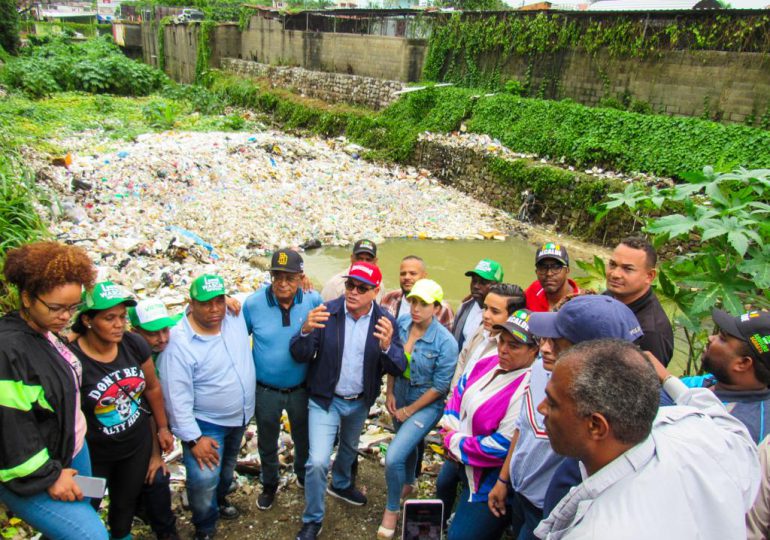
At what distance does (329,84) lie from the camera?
64.1 feet

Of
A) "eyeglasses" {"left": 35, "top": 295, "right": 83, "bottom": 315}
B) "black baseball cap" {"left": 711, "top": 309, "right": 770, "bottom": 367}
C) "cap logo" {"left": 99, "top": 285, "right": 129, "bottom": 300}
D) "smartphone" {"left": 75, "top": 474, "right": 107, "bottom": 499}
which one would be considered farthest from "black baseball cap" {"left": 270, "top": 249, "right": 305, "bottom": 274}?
"black baseball cap" {"left": 711, "top": 309, "right": 770, "bottom": 367}

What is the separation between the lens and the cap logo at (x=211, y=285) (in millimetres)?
2625

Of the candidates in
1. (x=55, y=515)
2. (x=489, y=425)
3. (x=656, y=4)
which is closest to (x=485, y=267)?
(x=489, y=425)

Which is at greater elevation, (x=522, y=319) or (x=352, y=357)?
(x=522, y=319)

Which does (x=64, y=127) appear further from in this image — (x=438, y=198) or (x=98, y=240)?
(x=438, y=198)

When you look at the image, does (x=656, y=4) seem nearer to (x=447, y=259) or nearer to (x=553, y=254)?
(x=447, y=259)

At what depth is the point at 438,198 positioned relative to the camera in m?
12.3

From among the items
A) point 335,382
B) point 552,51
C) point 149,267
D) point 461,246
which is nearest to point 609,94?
point 552,51

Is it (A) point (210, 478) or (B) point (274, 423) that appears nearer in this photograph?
(A) point (210, 478)

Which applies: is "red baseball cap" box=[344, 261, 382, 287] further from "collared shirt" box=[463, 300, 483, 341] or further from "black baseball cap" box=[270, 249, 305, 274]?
"collared shirt" box=[463, 300, 483, 341]

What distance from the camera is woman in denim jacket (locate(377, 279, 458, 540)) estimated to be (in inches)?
120

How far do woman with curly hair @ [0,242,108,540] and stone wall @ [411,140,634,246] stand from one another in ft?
29.0

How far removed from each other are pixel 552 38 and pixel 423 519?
14056mm

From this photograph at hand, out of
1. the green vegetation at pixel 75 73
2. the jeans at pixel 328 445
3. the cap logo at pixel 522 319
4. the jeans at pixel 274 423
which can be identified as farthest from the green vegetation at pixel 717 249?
the green vegetation at pixel 75 73
